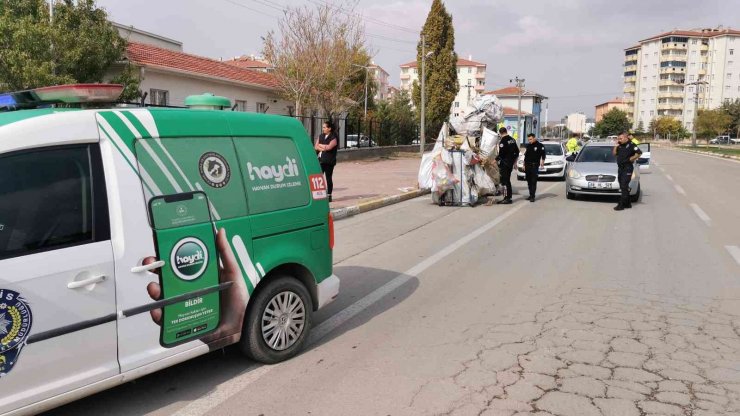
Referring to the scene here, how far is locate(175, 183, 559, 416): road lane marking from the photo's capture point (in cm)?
358

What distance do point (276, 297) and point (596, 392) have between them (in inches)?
90.5

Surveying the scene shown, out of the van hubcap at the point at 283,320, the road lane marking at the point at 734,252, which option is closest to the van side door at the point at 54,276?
the van hubcap at the point at 283,320

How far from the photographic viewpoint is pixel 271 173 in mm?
4172

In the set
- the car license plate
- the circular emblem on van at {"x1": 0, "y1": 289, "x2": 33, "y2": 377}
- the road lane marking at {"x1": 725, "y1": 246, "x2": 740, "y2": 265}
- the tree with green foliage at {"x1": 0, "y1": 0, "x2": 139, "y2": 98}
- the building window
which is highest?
the tree with green foliage at {"x1": 0, "y1": 0, "x2": 139, "y2": 98}

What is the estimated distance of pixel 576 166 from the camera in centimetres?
1490

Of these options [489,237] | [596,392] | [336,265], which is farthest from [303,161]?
[489,237]

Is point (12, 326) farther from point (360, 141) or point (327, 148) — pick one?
point (360, 141)

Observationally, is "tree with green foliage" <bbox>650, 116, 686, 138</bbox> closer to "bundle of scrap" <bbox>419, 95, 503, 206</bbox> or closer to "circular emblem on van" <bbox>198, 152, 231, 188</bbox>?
"bundle of scrap" <bbox>419, 95, 503, 206</bbox>

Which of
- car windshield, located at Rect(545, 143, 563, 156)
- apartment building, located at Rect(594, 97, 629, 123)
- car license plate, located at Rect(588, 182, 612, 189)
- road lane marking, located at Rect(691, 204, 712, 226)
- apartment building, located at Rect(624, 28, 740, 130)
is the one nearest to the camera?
road lane marking, located at Rect(691, 204, 712, 226)

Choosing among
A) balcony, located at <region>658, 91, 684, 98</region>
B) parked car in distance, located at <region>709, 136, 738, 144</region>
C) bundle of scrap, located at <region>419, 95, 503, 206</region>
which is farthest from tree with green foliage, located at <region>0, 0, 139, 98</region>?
balcony, located at <region>658, 91, 684, 98</region>

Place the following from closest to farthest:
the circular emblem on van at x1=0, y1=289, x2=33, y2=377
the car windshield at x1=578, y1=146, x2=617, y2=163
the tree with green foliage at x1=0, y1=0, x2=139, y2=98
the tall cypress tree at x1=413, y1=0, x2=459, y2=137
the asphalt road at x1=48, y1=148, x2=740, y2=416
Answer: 1. the circular emblem on van at x1=0, y1=289, x2=33, y2=377
2. the asphalt road at x1=48, y1=148, x2=740, y2=416
3. the tree with green foliage at x1=0, y1=0, x2=139, y2=98
4. the car windshield at x1=578, y1=146, x2=617, y2=163
5. the tall cypress tree at x1=413, y1=0, x2=459, y2=137

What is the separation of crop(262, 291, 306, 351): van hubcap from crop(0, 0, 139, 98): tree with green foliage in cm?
1385

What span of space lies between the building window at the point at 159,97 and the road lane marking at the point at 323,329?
16.3 meters

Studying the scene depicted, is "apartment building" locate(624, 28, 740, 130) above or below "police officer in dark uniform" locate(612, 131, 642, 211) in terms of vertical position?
above
